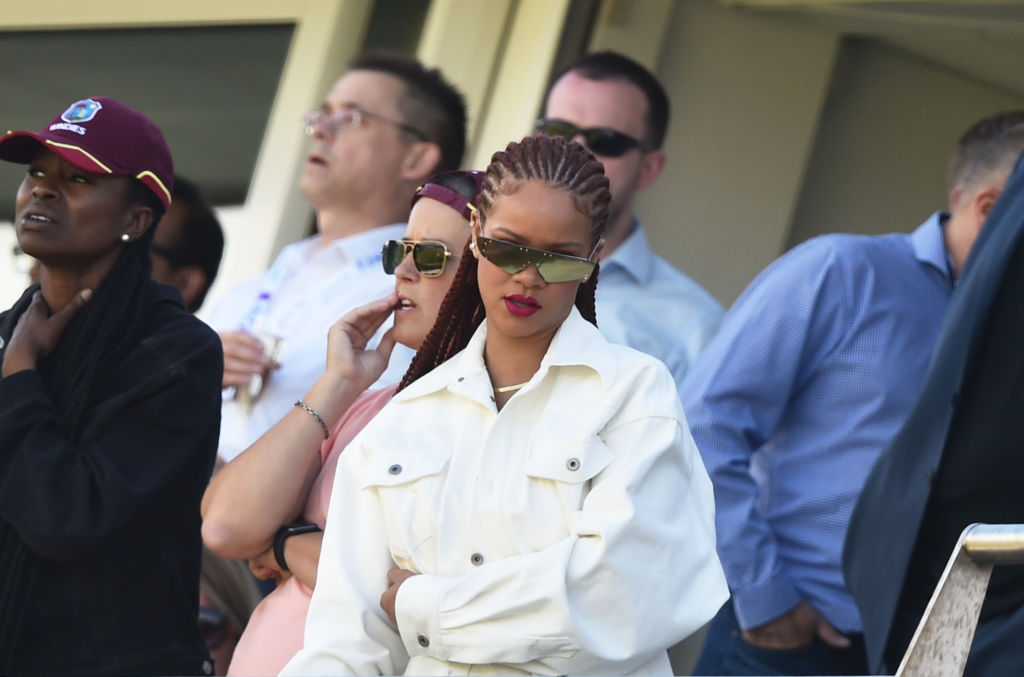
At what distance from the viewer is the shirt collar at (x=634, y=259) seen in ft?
14.9

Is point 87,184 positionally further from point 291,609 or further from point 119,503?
point 291,609

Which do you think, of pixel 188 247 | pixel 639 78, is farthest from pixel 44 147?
pixel 639 78

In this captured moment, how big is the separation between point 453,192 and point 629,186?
5.06ft

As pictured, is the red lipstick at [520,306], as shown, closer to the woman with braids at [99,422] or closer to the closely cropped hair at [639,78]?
the woman with braids at [99,422]

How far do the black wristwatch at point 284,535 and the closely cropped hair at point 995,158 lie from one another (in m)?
2.05

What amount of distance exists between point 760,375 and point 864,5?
5.73 ft

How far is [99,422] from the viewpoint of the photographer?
10.2 feet

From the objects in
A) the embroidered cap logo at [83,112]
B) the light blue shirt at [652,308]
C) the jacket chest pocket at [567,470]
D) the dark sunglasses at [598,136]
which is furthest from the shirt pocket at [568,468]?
the dark sunglasses at [598,136]

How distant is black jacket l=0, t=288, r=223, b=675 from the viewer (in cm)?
300

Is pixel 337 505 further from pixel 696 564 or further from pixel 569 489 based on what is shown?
pixel 696 564

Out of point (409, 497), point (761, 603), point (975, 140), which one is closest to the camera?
point (409, 497)

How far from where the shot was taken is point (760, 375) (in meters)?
3.97

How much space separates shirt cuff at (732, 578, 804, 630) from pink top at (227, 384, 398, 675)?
117cm

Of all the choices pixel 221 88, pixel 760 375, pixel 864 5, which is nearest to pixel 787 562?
pixel 760 375
